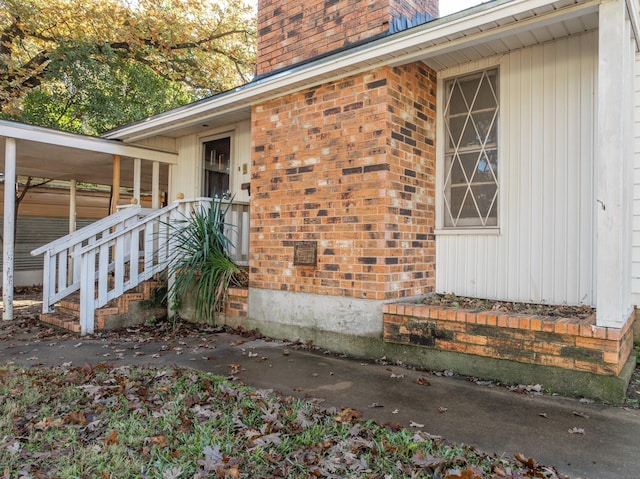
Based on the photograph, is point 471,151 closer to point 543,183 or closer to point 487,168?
point 487,168

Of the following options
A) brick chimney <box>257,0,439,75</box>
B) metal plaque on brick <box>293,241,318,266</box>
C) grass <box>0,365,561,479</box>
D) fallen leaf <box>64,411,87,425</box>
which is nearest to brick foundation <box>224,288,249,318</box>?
metal plaque on brick <box>293,241,318,266</box>

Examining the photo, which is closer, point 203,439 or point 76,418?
point 203,439

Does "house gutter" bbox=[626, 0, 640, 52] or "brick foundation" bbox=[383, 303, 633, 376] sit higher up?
"house gutter" bbox=[626, 0, 640, 52]

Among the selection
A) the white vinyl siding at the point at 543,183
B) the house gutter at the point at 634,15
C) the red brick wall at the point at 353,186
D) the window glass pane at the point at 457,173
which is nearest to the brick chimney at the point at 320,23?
the red brick wall at the point at 353,186

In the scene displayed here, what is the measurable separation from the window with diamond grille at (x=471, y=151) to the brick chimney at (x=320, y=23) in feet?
4.33

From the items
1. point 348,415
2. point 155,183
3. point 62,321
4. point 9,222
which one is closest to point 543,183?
point 348,415

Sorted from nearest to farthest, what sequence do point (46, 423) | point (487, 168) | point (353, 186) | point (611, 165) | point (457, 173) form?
1. point (46, 423)
2. point (611, 165)
3. point (353, 186)
4. point (487, 168)
5. point (457, 173)

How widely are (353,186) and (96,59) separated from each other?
10.3 m

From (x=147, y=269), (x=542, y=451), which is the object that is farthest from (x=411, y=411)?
(x=147, y=269)

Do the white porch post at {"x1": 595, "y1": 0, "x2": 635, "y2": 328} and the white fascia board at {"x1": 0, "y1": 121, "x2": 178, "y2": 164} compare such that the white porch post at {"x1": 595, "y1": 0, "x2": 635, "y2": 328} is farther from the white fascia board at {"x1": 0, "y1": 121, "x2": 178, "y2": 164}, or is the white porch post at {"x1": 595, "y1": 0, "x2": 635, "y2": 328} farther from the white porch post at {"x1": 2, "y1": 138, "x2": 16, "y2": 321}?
the white porch post at {"x1": 2, "y1": 138, "x2": 16, "y2": 321}

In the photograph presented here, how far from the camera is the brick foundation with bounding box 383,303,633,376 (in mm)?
3143

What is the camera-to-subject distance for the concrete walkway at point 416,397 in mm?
2393

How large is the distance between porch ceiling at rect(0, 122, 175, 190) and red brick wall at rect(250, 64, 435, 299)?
351cm

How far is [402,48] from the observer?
399 cm
